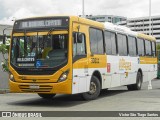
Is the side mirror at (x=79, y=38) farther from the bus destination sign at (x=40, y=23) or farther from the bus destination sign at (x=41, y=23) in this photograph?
the bus destination sign at (x=40, y=23)

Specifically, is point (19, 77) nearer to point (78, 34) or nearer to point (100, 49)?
point (78, 34)

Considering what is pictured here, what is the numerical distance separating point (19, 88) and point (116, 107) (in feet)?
11.2

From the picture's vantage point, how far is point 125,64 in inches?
773

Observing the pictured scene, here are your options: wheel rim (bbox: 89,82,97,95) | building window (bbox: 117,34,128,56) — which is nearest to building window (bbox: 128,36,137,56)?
building window (bbox: 117,34,128,56)

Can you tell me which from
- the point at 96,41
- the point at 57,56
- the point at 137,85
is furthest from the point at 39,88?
the point at 137,85

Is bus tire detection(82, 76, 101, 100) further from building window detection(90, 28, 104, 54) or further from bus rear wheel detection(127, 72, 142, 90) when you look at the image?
bus rear wheel detection(127, 72, 142, 90)

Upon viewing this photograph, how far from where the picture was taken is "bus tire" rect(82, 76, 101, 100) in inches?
616

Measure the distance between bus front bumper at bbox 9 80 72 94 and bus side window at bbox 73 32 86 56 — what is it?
1171 mm

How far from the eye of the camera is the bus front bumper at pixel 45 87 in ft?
44.9

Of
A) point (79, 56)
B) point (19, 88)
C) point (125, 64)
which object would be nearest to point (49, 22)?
point (79, 56)

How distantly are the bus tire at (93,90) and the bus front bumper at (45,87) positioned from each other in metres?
1.98

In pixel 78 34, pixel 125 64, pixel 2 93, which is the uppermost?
pixel 78 34

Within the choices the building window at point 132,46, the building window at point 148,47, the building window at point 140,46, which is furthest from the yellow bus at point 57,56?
the building window at point 148,47

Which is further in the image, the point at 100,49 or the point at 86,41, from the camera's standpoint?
the point at 100,49
